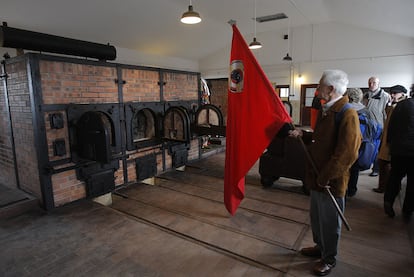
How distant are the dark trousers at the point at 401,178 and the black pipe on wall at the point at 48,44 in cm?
360

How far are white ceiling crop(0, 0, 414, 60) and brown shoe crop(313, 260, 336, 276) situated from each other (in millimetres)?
4503

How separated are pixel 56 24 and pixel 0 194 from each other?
4002 mm

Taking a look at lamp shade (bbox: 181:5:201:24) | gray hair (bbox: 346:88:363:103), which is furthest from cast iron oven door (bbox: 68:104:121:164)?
gray hair (bbox: 346:88:363:103)

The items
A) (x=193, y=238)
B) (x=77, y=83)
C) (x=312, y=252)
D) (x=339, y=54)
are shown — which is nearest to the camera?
(x=312, y=252)

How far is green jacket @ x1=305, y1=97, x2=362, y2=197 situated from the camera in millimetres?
1617

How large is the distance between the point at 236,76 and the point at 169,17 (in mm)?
5598

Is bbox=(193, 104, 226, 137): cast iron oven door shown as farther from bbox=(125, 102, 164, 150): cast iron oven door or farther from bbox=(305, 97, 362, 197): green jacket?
bbox=(305, 97, 362, 197): green jacket

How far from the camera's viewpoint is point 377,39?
751cm

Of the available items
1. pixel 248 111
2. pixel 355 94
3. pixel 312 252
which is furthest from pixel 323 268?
pixel 355 94

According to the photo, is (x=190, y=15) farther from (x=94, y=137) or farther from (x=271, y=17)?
(x=271, y=17)

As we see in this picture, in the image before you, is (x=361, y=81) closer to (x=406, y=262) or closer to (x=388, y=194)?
(x=388, y=194)

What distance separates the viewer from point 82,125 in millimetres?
3002

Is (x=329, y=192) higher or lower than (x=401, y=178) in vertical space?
higher

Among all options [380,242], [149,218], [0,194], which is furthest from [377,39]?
[0,194]
